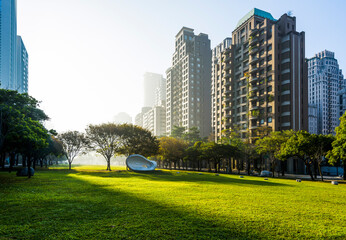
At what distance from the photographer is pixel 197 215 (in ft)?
29.5

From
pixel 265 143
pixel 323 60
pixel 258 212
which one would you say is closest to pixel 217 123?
pixel 265 143

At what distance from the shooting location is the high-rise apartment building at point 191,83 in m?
112

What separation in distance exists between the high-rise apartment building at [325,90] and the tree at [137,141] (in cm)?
12220

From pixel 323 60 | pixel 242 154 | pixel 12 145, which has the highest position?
pixel 323 60

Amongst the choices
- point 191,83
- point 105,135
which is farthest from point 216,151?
point 191,83

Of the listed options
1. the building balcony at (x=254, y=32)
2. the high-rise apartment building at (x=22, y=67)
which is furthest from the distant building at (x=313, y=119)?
the high-rise apartment building at (x=22, y=67)

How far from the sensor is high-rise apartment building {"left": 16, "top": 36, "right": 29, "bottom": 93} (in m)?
141

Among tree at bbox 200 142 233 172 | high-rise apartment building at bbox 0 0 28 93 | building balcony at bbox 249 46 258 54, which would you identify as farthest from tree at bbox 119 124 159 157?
high-rise apartment building at bbox 0 0 28 93

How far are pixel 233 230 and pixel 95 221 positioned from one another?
4.76 metres

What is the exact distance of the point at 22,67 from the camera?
484 ft

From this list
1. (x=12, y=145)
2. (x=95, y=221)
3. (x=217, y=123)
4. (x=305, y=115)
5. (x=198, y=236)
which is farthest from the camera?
(x=217, y=123)

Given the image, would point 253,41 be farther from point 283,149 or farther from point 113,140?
point 113,140

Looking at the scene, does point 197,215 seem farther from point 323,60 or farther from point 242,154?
point 323,60

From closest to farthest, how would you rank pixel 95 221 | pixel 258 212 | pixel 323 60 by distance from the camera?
1. pixel 95 221
2. pixel 258 212
3. pixel 323 60
